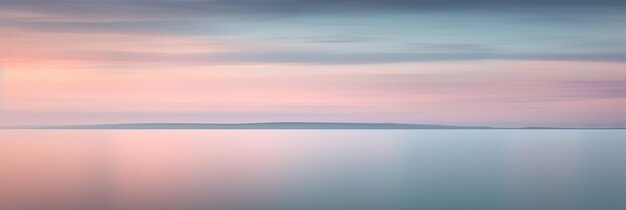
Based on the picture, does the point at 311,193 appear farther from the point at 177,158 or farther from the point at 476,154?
the point at 476,154

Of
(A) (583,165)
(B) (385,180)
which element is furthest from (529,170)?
(B) (385,180)

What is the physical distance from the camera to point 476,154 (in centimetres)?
716

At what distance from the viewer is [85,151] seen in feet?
25.1

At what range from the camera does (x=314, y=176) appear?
5.10 m

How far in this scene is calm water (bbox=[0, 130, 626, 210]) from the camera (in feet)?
12.6

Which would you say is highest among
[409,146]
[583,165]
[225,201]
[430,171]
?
[409,146]

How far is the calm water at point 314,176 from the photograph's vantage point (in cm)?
385

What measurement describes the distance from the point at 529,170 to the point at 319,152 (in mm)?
2407

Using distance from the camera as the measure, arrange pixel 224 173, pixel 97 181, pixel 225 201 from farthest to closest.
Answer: pixel 224 173
pixel 97 181
pixel 225 201

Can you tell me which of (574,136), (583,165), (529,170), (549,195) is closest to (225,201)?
(549,195)

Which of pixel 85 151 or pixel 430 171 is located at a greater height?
pixel 85 151

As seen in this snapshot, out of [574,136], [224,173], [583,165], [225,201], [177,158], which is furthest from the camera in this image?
[574,136]

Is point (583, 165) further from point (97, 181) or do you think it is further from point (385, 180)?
point (97, 181)

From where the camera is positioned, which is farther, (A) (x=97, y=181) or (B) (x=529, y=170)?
(B) (x=529, y=170)
